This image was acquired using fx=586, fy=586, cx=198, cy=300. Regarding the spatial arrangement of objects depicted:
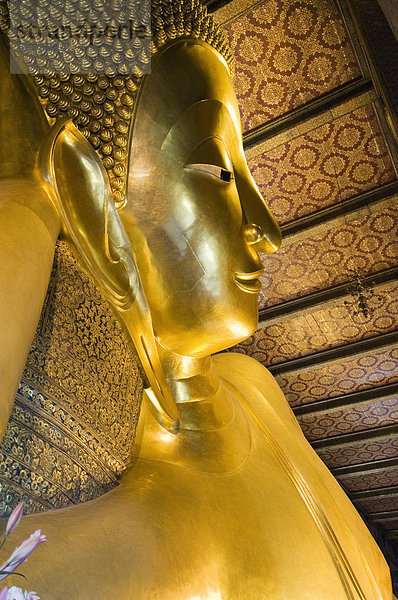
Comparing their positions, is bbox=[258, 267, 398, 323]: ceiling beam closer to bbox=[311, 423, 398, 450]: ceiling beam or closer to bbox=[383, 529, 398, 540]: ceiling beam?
bbox=[311, 423, 398, 450]: ceiling beam

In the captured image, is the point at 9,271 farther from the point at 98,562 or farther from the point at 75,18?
the point at 75,18

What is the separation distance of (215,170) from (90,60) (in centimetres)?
39

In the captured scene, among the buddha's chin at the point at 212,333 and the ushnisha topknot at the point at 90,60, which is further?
the buddha's chin at the point at 212,333

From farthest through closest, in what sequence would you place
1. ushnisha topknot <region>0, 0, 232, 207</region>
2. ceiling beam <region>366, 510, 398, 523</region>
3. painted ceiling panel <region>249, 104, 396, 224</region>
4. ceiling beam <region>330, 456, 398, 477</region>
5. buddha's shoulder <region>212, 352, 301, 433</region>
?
ceiling beam <region>366, 510, 398, 523</region> → ceiling beam <region>330, 456, 398, 477</region> → painted ceiling panel <region>249, 104, 396, 224</region> → buddha's shoulder <region>212, 352, 301, 433</region> → ushnisha topknot <region>0, 0, 232, 207</region>

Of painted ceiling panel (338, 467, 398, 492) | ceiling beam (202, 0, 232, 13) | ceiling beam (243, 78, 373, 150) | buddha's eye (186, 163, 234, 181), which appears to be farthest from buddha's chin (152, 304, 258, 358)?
painted ceiling panel (338, 467, 398, 492)

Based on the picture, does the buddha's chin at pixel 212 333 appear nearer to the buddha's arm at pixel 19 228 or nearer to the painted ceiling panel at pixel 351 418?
the buddha's arm at pixel 19 228

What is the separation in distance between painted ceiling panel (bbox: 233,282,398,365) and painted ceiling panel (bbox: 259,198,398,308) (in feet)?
0.66

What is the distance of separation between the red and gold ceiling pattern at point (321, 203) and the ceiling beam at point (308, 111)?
1cm

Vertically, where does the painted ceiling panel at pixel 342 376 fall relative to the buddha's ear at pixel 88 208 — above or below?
above

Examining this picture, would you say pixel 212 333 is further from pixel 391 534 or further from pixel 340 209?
pixel 391 534

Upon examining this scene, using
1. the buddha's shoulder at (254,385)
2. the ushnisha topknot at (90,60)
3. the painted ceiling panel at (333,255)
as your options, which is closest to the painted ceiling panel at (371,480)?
the painted ceiling panel at (333,255)

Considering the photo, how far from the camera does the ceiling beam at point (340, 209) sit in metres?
3.62

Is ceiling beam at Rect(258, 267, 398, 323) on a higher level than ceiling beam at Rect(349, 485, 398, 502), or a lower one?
higher

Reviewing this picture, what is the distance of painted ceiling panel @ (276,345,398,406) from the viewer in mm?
4895
